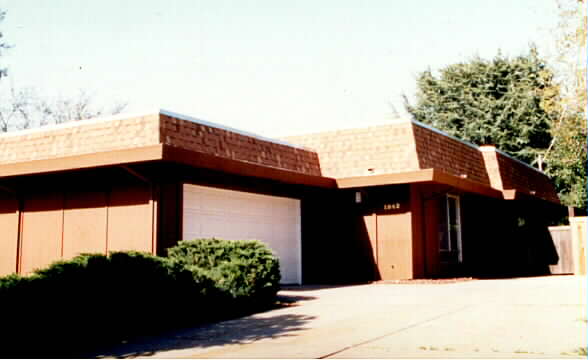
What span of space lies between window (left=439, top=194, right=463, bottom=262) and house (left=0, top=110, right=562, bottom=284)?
57 mm

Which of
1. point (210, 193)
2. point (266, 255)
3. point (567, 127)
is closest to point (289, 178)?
point (210, 193)

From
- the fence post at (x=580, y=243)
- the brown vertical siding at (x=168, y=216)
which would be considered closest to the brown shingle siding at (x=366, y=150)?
the brown vertical siding at (x=168, y=216)

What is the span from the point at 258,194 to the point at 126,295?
725 cm

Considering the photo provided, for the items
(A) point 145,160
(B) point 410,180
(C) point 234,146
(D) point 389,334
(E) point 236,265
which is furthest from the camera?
(B) point 410,180

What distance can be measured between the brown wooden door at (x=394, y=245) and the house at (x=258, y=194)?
0.03 meters

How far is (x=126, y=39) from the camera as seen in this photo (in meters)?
17.2

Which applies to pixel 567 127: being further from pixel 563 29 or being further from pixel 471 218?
pixel 563 29

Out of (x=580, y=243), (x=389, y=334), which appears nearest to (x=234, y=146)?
(x=389, y=334)

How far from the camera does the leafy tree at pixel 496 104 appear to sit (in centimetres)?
3475

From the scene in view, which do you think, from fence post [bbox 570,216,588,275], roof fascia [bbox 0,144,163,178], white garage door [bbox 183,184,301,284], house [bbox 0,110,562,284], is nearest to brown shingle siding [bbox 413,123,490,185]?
house [bbox 0,110,562,284]

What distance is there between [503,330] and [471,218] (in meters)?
13.1

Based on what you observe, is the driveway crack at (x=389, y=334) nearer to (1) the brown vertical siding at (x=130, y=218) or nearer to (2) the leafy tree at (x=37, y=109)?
(1) the brown vertical siding at (x=130, y=218)

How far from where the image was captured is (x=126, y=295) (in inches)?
361

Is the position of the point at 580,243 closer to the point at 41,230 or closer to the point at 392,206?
the point at 392,206
